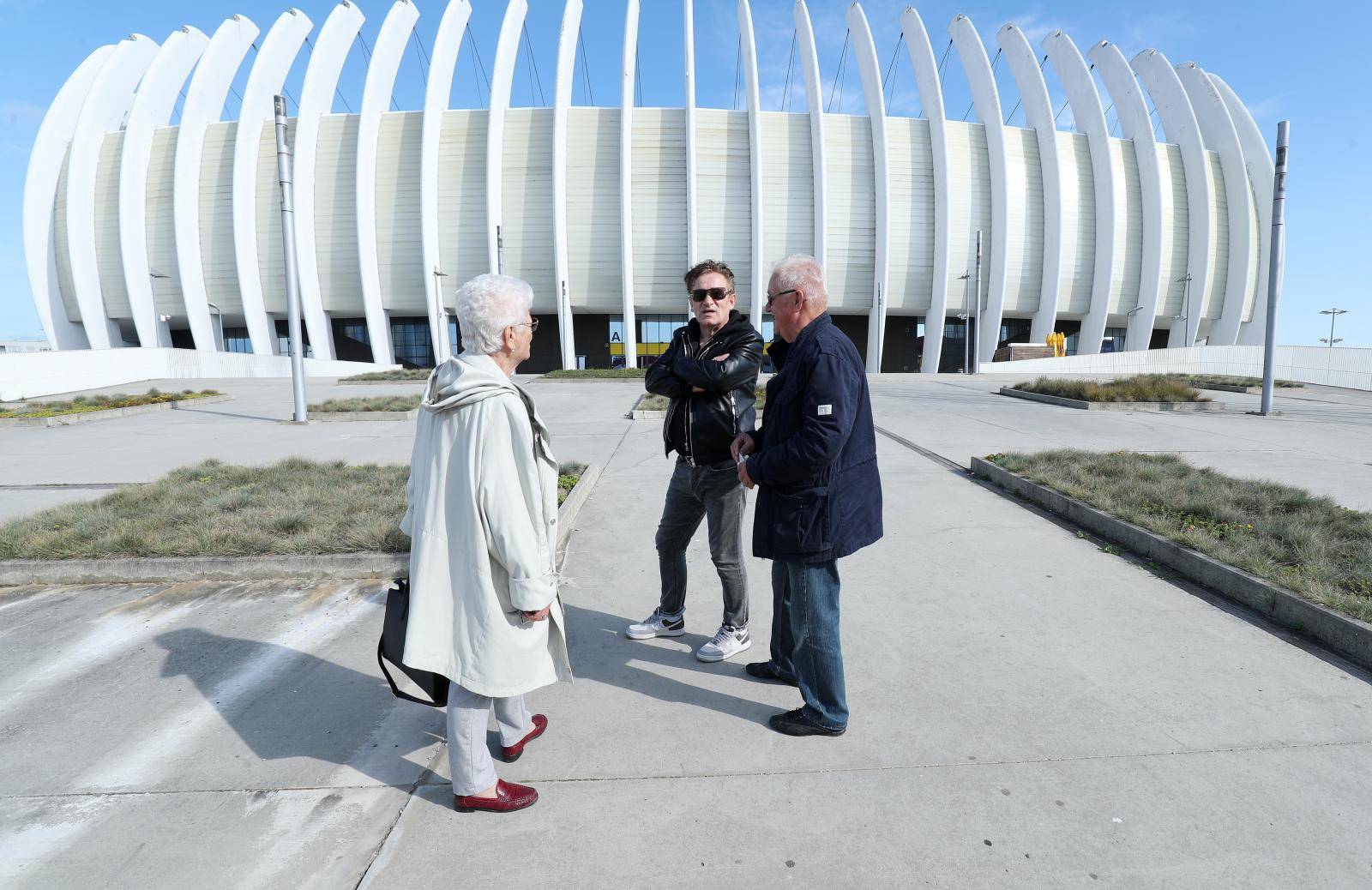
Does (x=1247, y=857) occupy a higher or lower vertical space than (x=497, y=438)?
lower

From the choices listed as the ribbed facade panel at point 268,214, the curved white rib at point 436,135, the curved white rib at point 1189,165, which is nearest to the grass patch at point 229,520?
the curved white rib at point 436,135

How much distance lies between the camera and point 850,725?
2.76 m

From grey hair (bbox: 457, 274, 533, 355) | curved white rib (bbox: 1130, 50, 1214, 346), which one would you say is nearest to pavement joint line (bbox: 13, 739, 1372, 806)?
grey hair (bbox: 457, 274, 533, 355)

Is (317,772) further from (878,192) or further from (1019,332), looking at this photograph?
(1019,332)

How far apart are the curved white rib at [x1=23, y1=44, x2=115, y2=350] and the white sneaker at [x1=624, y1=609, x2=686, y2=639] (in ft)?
166

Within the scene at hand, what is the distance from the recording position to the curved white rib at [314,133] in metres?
35.1

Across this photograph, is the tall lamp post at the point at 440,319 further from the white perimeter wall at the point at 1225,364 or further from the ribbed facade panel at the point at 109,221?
the white perimeter wall at the point at 1225,364

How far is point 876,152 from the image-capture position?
121 ft

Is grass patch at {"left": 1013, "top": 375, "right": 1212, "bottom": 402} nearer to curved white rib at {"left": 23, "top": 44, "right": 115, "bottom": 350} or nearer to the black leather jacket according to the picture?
the black leather jacket

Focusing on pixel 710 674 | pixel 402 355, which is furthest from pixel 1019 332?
pixel 710 674

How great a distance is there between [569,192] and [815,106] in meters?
14.2

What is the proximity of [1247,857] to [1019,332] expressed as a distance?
50.3 meters

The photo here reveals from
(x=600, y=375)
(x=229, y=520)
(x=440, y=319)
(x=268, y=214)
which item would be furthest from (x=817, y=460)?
(x=268, y=214)

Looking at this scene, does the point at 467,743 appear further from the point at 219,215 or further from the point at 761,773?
the point at 219,215
